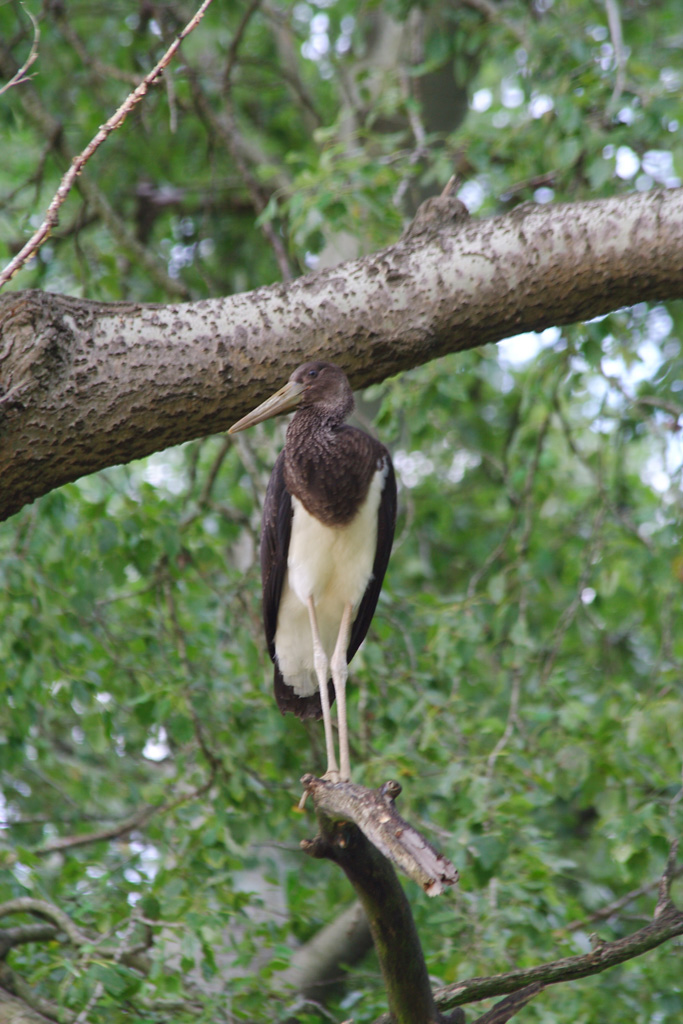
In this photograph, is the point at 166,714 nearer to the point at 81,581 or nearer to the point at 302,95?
the point at 81,581

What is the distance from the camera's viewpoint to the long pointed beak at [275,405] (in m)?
2.77

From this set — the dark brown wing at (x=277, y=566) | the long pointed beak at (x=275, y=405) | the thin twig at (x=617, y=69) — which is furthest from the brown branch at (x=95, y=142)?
the thin twig at (x=617, y=69)

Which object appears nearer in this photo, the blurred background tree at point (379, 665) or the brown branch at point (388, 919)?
the brown branch at point (388, 919)

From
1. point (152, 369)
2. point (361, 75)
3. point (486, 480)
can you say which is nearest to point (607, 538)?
point (486, 480)

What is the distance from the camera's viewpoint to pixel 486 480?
6.52 m

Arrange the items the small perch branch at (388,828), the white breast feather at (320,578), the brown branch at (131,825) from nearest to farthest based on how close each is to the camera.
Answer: the small perch branch at (388,828), the white breast feather at (320,578), the brown branch at (131,825)

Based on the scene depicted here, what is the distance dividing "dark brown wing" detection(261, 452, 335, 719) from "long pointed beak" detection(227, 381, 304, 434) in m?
0.46

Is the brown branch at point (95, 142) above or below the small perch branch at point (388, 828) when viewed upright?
above

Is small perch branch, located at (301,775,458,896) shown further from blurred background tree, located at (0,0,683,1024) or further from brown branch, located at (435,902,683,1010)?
blurred background tree, located at (0,0,683,1024)

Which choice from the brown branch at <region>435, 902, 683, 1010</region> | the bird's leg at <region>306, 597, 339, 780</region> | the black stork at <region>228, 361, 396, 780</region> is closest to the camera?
the brown branch at <region>435, 902, 683, 1010</region>

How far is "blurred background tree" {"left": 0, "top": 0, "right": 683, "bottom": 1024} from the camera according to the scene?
3.60 meters

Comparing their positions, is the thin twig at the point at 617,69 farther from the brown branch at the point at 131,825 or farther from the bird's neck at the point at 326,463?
the brown branch at the point at 131,825

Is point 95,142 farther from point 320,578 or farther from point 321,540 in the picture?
point 320,578

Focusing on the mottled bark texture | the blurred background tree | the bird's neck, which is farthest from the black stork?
the blurred background tree
